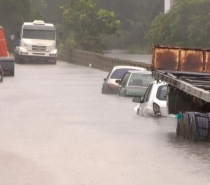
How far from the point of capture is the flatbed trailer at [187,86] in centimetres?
1777

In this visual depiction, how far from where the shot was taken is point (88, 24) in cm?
7819

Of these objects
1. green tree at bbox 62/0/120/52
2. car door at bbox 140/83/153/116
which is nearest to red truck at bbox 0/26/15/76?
green tree at bbox 62/0/120/52

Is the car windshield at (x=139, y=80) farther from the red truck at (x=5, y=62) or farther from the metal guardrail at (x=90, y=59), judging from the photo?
the red truck at (x=5, y=62)

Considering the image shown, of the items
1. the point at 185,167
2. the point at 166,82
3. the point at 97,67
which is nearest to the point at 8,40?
the point at 97,67

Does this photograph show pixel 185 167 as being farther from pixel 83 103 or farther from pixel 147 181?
pixel 83 103

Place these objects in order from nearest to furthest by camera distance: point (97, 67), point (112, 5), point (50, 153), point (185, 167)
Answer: point (185, 167)
point (50, 153)
point (97, 67)
point (112, 5)

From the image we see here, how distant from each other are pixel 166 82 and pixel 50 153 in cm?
618

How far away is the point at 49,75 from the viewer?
178ft

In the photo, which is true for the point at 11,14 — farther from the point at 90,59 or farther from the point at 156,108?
the point at 156,108

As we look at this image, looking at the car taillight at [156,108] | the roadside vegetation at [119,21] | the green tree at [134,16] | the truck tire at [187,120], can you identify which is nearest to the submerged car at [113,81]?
the car taillight at [156,108]

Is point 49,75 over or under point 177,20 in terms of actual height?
under

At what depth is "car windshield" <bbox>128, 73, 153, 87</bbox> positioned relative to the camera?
104ft

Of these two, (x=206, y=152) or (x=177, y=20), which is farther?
(x=177, y=20)

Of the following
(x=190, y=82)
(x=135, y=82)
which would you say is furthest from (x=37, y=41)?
(x=190, y=82)
